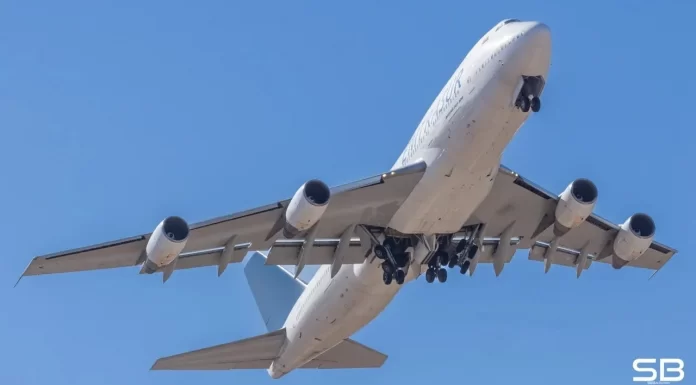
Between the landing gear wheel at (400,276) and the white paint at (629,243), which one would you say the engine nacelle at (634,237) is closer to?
the white paint at (629,243)

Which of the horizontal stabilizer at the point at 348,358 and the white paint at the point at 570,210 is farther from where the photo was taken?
Result: the horizontal stabilizer at the point at 348,358

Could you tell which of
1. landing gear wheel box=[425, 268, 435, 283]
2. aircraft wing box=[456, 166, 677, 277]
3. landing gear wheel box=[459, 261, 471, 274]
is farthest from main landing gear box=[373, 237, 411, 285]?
aircraft wing box=[456, 166, 677, 277]

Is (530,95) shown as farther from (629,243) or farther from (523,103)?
(629,243)

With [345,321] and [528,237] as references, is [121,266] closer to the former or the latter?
[345,321]

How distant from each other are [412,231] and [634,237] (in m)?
7.71

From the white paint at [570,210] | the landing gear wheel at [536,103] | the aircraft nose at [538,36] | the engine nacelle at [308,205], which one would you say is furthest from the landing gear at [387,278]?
the aircraft nose at [538,36]

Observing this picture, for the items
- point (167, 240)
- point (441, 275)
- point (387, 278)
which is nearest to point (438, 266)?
point (441, 275)

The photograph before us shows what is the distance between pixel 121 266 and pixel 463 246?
35.5 feet

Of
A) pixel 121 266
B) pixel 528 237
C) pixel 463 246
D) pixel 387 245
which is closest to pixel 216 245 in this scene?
pixel 121 266

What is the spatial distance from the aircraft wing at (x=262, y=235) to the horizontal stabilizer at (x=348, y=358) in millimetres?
6306

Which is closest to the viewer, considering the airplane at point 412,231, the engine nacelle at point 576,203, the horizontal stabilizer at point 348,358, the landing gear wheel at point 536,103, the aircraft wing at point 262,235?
the landing gear wheel at point 536,103

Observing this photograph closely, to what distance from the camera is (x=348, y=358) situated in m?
43.7

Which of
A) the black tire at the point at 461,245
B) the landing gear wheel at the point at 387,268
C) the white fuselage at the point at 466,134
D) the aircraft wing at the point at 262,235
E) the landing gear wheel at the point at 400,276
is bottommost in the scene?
the landing gear wheel at the point at 400,276

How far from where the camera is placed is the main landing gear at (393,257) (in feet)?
121
